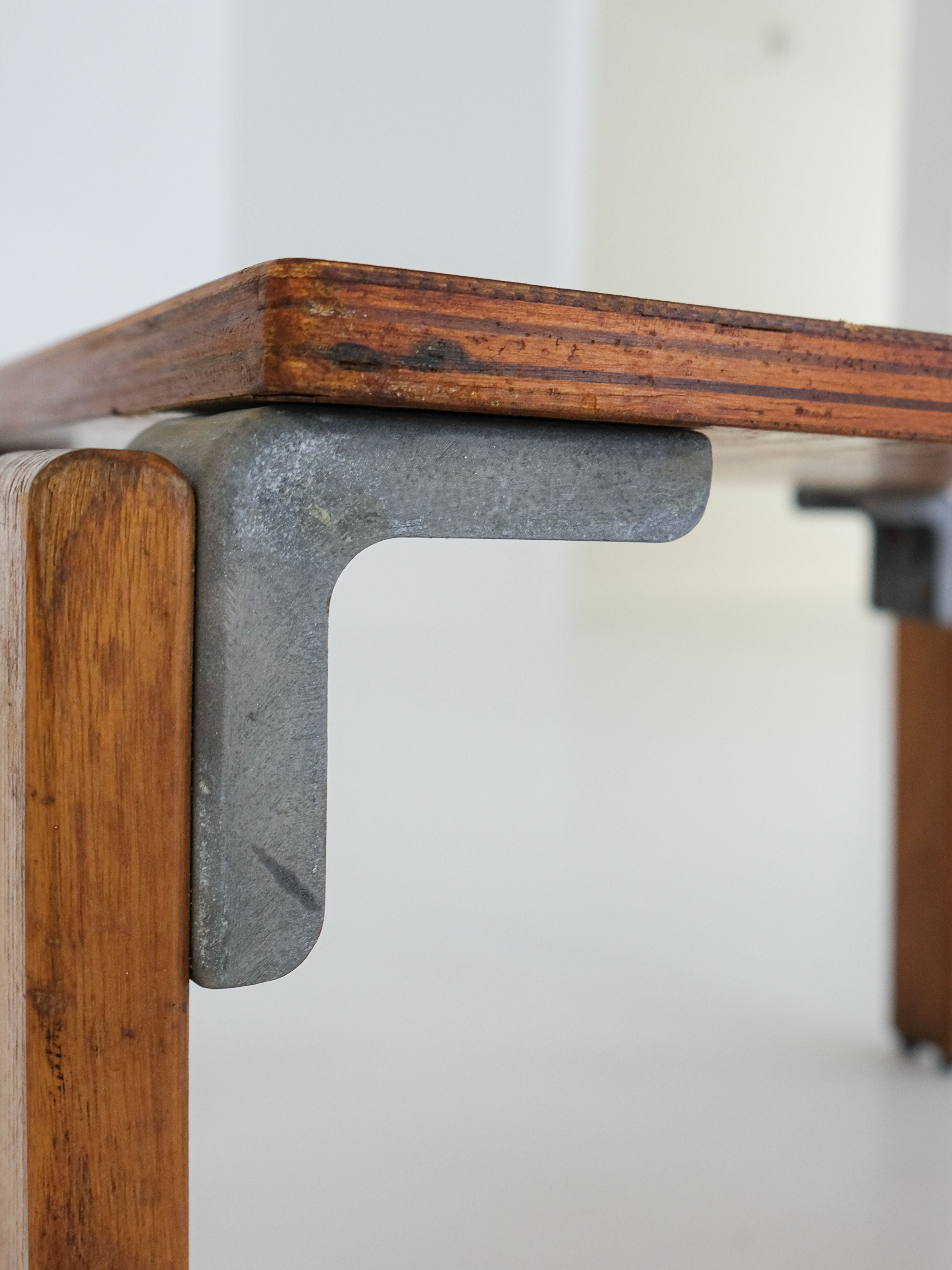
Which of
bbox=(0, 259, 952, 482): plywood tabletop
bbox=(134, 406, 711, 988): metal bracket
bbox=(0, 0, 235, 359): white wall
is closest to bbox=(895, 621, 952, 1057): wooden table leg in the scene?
bbox=(0, 259, 952, 482): plywood tabletop

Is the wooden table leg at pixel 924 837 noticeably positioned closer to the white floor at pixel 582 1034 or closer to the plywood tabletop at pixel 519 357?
the white floor at pixel 582 1034

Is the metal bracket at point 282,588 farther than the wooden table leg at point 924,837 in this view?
No

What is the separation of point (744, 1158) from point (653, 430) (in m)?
0.56

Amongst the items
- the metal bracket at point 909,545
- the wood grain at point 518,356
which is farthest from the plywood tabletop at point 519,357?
the metal bracket at point 909,545

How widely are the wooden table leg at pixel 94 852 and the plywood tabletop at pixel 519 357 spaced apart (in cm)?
6

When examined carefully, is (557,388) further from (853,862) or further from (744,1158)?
(853,862)

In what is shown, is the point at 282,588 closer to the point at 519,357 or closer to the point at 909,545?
the point at 519,357

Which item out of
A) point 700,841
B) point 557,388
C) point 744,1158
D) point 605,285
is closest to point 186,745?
point 557,388

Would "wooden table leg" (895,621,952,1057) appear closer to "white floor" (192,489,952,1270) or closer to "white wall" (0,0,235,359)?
"white floor" (192,489,952,1270)

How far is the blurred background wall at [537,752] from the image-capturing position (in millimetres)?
786

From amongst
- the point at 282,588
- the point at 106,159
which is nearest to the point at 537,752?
the point at 106,159

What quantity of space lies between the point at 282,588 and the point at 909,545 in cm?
69

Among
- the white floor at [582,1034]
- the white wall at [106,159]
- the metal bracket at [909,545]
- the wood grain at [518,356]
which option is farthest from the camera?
the white wall at [106,159]

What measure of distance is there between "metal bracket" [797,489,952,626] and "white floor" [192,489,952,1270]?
355mm
